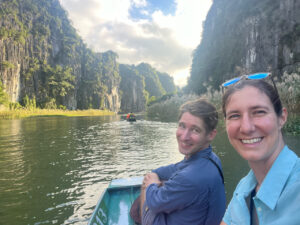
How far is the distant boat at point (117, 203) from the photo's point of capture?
3.01 metres

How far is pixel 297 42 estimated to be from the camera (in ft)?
61.7

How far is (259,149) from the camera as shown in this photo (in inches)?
41.7

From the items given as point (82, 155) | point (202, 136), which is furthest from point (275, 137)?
point (82, 155)

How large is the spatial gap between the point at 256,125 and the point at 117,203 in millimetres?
3136

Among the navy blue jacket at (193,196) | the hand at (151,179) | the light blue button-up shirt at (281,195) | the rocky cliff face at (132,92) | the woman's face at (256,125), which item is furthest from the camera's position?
the rocky cliff face at (132,92)

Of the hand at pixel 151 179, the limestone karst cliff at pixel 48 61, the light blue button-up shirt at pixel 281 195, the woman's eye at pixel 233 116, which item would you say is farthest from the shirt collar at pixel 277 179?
the limestone karst cliff at pixel 48 61

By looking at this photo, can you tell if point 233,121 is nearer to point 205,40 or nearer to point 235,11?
point 235,11

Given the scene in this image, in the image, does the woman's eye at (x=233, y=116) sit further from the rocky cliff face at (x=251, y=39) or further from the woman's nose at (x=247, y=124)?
the rocky cliff face at (x=251, y=39)

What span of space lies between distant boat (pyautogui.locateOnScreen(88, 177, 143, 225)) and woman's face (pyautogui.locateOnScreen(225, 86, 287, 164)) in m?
2.25

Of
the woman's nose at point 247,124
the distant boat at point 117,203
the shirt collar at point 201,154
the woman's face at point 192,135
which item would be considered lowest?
the distant boat at point 117,203

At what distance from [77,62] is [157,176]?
83.8 metres

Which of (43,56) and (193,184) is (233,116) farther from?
(43,56)

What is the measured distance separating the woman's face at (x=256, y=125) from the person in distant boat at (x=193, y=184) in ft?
2.15

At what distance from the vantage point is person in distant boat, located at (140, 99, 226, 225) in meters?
1.70
